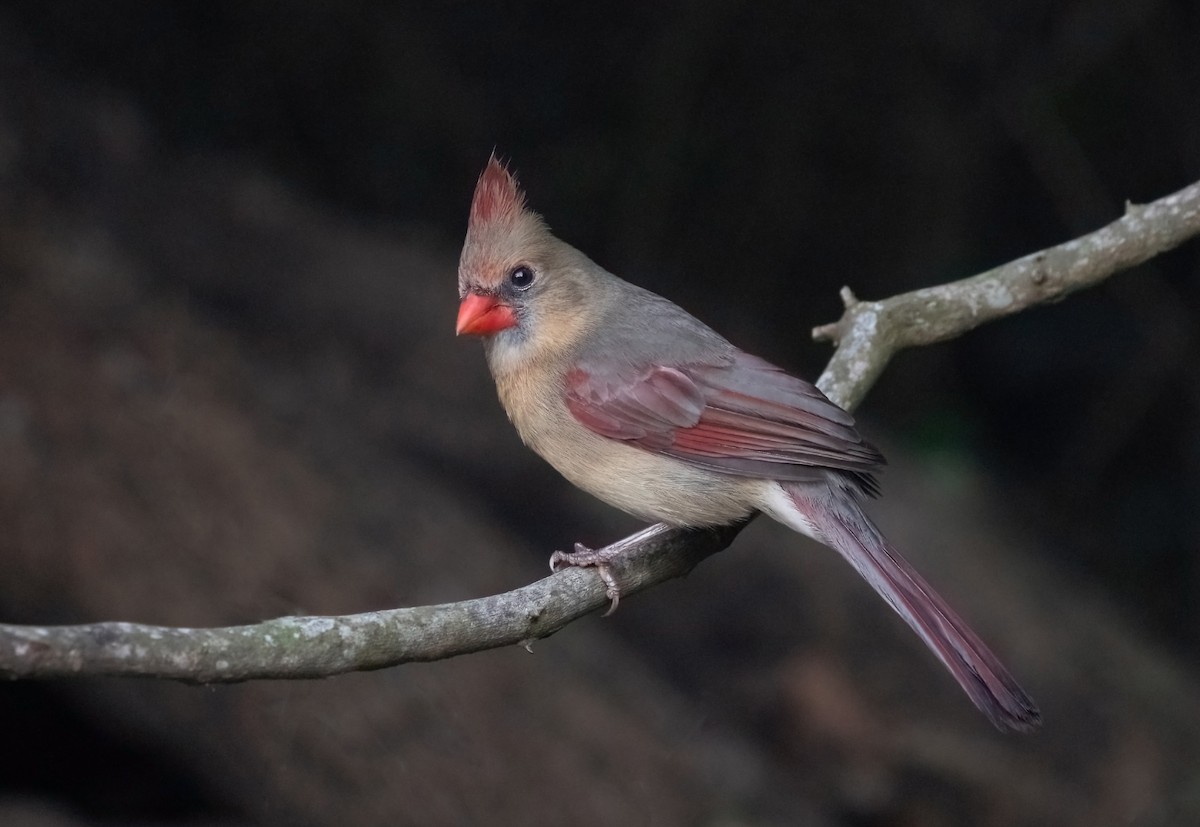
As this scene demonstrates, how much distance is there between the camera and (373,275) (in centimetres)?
529

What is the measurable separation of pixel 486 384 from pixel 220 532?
130 centimetres

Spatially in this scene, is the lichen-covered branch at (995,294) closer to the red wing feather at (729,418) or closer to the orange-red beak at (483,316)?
the red wing feather at (729,418)

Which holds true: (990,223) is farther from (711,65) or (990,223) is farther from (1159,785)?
(1159,785)

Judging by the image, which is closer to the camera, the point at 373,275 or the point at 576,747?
the point at 576,747

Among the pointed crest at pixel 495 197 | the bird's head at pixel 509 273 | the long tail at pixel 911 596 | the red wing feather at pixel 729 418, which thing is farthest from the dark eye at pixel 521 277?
the long tail at pixel 911 596

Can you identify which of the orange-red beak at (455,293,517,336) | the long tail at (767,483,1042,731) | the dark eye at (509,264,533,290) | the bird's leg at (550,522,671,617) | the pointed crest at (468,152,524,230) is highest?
the pointed crest at (468,152,524,230)

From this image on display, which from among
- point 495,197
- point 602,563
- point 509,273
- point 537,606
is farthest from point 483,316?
point 537,606

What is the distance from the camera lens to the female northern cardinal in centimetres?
294

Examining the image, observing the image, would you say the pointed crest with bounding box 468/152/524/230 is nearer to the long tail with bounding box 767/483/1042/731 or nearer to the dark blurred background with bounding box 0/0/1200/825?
the long tail with bounding box 767/483/1042/731

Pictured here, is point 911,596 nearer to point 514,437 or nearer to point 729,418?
point 729,418

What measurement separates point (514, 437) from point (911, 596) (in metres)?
2.62

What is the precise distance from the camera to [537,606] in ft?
7.77

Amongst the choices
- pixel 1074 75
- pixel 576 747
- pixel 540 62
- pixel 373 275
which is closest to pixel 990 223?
pixel 1074 75

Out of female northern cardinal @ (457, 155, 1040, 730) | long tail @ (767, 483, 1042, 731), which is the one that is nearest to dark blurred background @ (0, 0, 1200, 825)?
female northern cardinal @ (457, 155, 1040, 730)
